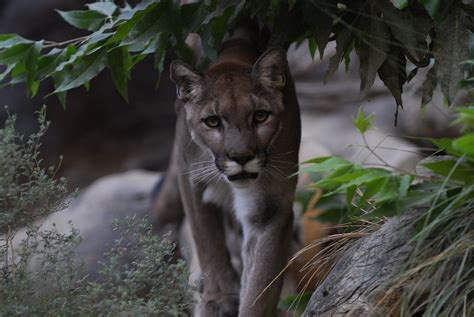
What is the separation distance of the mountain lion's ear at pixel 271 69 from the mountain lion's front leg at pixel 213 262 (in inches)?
34.5

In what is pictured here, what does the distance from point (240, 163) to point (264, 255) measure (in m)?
0.62

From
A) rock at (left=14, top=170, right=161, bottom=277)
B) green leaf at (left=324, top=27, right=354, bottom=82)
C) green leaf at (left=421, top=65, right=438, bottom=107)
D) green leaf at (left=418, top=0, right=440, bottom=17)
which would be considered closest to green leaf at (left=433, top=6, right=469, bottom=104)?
green leaf at (left=421, top=65, right=438, bottom=107)

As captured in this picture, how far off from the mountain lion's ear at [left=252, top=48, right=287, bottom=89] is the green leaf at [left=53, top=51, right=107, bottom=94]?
2.45ft

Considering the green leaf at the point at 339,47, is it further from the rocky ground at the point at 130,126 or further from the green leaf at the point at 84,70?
the rocky ground at the point at 130,126

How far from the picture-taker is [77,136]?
34.9 ft

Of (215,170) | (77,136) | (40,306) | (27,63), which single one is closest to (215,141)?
(215,170)

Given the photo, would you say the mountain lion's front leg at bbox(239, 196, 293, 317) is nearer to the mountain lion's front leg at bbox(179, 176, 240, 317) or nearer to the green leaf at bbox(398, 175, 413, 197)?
the mountain lion's front leg at bbox(179, 176, 240, 317)

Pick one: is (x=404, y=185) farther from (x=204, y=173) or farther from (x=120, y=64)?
(x=204, y=173)

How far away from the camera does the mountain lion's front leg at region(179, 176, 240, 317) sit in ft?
16.1

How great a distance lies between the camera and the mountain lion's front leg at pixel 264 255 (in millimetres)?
4406

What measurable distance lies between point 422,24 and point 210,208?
1.70 m

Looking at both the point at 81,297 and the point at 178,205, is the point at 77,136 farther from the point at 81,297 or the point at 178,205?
the point at 81,297

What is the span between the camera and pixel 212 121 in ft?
13.9

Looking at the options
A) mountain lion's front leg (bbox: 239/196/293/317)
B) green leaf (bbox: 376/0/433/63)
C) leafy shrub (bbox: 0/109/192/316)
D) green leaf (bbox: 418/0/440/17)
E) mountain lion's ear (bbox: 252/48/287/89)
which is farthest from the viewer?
mountain lion's front leg (bbox: 239/196/293/317)
